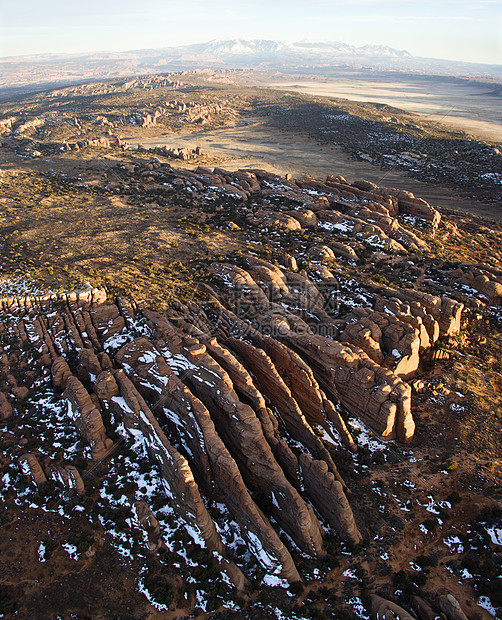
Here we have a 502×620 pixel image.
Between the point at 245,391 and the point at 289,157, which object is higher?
the point at 289,157

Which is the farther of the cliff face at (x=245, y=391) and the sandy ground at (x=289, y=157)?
the sandy ground at (x=289, y=157)

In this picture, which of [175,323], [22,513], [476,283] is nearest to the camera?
[22,513]

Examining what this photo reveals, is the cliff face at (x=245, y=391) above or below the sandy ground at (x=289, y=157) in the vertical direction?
below

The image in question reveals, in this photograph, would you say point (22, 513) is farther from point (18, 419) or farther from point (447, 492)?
point (447, 492)

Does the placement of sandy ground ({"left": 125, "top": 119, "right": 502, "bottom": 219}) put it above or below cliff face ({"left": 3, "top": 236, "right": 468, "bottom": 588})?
above

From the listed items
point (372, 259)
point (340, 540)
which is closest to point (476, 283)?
point (372, 259)

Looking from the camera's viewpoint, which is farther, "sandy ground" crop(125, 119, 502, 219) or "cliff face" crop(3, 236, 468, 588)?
"sandy ground" crop(125, 119, 502, 219)

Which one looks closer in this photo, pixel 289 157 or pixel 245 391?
pixel 245 391

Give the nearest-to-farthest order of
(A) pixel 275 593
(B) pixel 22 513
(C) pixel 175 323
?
1. (A) pixel 275 593
2. (B) pixel 22 513
3. (C) pixel 175 323
